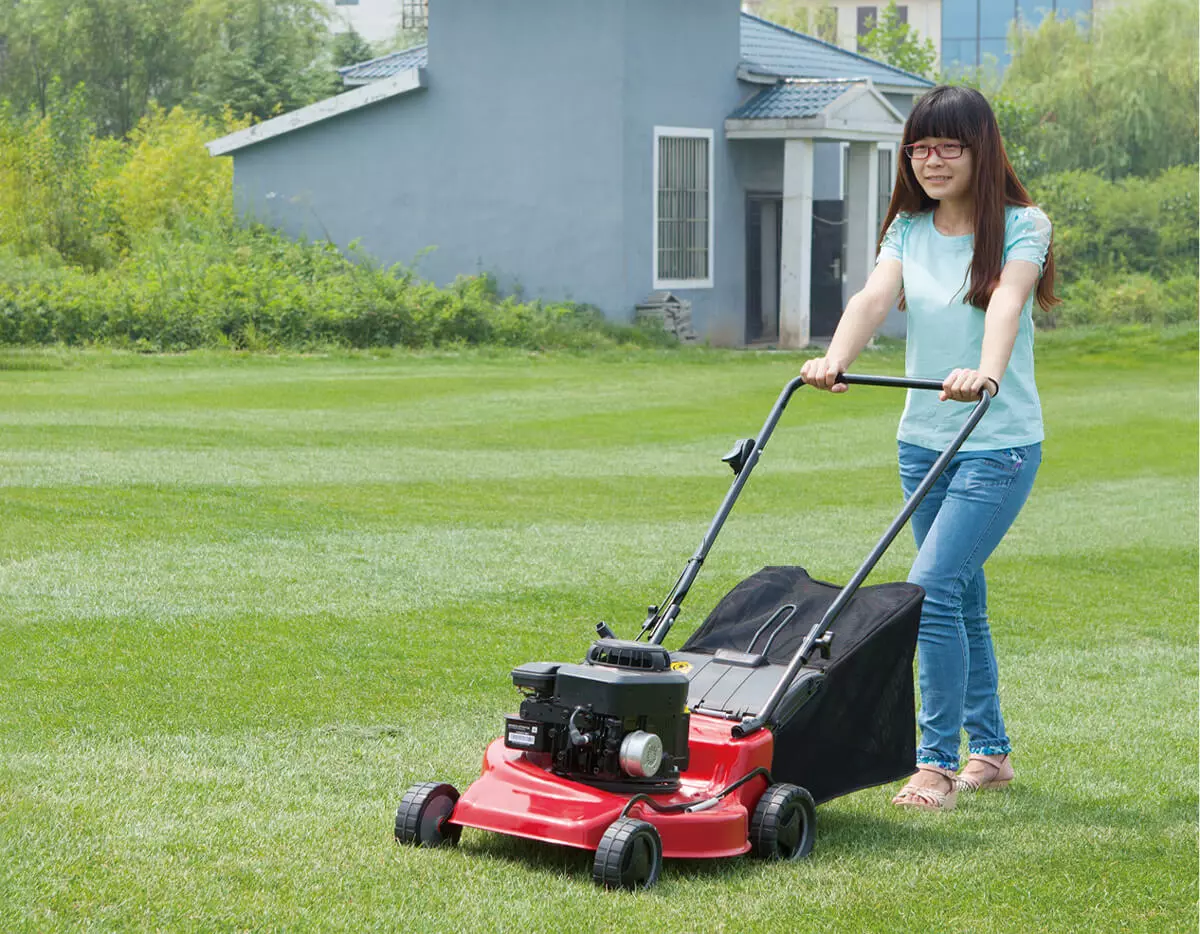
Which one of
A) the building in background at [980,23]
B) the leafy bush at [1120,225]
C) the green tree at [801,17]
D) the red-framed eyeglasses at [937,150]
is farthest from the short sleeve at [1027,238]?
the building in background at [980,23]

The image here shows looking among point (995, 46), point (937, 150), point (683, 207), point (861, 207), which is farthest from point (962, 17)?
point (937, 150)

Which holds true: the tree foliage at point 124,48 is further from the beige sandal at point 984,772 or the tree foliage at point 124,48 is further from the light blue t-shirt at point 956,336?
the beige sandal at point 984,772

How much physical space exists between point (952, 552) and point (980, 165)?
1.06 metres

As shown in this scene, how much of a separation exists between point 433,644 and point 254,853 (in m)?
2.84

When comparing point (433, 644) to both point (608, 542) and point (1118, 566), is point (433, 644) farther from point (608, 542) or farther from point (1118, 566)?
point (1118, 566)

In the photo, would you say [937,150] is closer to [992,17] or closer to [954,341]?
[954,341]

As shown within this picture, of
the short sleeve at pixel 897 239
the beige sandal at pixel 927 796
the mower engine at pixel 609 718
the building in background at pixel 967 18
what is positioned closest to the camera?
the mower engine at pixel 609 718

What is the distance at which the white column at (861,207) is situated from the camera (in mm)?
27484

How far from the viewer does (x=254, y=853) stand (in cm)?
431

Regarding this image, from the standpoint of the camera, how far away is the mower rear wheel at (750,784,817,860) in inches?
172

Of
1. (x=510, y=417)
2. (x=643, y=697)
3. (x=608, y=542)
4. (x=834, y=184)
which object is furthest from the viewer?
(x=834, y=184)

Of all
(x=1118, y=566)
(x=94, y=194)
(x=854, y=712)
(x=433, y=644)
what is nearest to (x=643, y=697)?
(x=854, y=712)

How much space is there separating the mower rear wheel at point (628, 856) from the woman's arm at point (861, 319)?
1.46 m

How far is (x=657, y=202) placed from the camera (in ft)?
85.9
